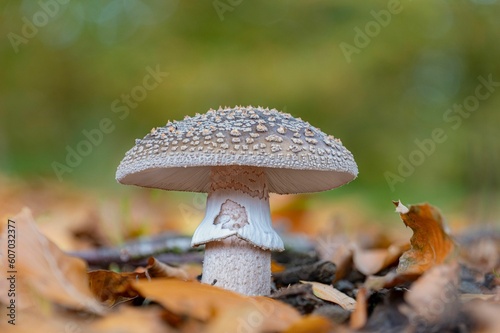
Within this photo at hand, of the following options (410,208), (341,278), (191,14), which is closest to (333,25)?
(191,14)

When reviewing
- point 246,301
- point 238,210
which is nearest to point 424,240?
point 246,301

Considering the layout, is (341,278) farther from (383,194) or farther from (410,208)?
(383,194)

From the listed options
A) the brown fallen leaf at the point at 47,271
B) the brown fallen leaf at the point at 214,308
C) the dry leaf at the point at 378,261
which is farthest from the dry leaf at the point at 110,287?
the dry leaf at the point at 378,261

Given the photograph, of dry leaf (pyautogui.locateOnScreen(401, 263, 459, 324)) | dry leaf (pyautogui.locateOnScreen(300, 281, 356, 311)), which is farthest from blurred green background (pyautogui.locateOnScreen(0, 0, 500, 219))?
dry leaf (pyautogui.locateOnScreen(401, 263, 459, 324))

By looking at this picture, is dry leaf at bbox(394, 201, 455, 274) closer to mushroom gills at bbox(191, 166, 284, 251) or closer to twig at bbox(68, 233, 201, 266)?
mushroom gills at bbox(191, 166, 284, 251)

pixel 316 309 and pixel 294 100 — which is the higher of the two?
pixel 294 100

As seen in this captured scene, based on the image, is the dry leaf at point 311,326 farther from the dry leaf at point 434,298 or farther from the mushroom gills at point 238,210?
the mushroom gills at point 238,210
